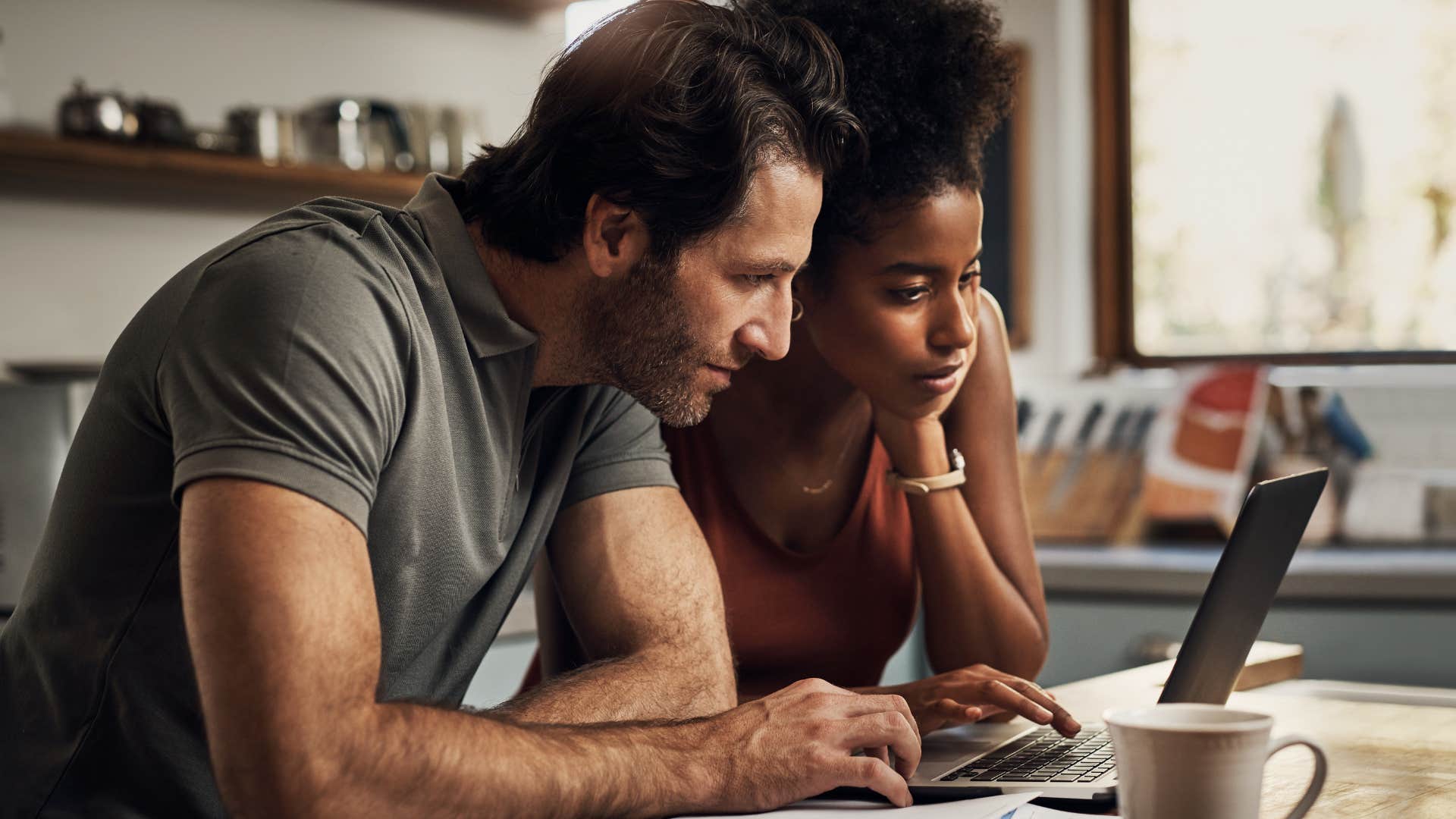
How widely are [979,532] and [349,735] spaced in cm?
90

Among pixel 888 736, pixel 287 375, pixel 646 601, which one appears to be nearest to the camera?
pixel 287 375

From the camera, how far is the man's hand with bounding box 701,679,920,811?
967 mm

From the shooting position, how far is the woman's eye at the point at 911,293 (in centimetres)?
141

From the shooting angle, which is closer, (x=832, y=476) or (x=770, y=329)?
(x=770, y=329)

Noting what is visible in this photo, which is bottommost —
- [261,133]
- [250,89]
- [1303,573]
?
[1303,573]

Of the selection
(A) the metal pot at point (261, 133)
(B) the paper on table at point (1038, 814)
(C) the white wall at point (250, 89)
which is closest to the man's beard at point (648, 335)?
(B) the paper on table at point (1038, 814)

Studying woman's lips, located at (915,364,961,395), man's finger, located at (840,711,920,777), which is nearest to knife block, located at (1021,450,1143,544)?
woman's lips, located at (915,364,961,395)

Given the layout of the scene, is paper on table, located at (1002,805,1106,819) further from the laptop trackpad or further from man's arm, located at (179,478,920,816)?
the laptop trackpad

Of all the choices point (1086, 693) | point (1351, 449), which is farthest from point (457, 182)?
point (1351, 449)

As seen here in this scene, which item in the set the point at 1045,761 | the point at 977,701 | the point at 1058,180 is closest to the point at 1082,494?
the point at 1058,180

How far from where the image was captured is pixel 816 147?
125 cm

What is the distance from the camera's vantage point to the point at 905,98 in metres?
1.45

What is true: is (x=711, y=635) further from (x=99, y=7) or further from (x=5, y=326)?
(x=99, y=7)

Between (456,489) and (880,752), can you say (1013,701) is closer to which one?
(880,752)
